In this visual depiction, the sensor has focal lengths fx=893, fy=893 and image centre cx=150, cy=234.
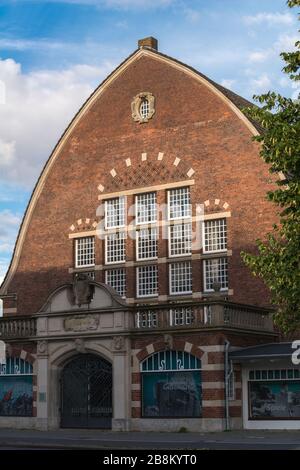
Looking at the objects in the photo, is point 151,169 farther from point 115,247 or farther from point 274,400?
point 274,400

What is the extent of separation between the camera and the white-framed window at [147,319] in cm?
3706

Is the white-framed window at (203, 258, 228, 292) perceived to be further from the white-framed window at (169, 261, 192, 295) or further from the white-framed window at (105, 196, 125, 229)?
the white-framed window at (105, 196, 125, 229)

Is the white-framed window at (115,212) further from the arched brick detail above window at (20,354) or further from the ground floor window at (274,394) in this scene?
the ground floor window at (274,394)

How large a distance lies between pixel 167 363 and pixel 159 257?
7.22 metres

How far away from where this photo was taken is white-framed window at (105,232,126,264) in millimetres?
43969

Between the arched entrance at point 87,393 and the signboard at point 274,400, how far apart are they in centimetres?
619

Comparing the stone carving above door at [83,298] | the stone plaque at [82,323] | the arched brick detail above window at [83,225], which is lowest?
the stone plaque at [82,323]

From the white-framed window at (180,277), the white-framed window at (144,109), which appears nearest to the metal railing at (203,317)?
the white-framed window at (180,277)

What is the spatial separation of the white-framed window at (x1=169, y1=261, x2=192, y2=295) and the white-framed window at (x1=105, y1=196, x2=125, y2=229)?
366cm

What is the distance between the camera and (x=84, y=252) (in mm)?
45281

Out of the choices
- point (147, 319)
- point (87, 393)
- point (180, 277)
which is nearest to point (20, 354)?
point (87, 393)

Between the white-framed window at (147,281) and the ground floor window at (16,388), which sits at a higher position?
the white-framed window at (147,281)

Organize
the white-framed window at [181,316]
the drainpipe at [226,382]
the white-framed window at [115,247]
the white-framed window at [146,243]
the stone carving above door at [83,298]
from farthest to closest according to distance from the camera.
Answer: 1. the white-framed window at [115,247]
2. the white-framed window at [146,243]
3. the stone carving above door at [83,298]
4. the white-framed window at [181,316]
5. the drainpipe at [226,382]

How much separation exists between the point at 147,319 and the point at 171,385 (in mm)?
2892
